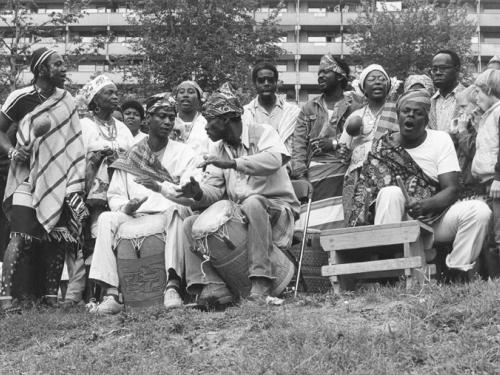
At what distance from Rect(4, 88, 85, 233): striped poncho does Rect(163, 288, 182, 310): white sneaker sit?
147 centimetres

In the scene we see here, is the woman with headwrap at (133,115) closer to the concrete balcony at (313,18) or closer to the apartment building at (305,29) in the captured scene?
the apartment building at (305,29)

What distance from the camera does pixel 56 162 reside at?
29.2ft

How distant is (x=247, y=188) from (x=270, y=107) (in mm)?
2060

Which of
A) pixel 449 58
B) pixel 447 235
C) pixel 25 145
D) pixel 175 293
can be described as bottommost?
pixel 175 293

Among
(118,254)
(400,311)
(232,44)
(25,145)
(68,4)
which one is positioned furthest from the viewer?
(232,44)

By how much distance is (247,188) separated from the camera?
813 cm

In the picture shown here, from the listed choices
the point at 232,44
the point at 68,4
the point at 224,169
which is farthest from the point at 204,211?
the point at 232,44

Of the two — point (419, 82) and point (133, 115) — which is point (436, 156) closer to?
point (419, 82)

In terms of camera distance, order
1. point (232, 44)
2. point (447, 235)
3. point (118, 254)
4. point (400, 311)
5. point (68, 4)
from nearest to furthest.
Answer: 1. point (400, 311)
2. point (447, 235)
3. point (118, 254)
4. point (68, 4)
5. point (232, 44)

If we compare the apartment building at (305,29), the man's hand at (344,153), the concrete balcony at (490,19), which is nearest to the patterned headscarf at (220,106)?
the man's hand at (344,153)

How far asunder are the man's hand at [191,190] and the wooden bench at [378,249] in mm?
1120

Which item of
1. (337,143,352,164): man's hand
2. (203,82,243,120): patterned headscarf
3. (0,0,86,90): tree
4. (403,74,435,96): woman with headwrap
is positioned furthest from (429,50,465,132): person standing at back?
(0,0,86,90): tree

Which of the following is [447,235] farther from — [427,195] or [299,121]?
[299,121]

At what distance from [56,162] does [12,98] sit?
79 centimetres
